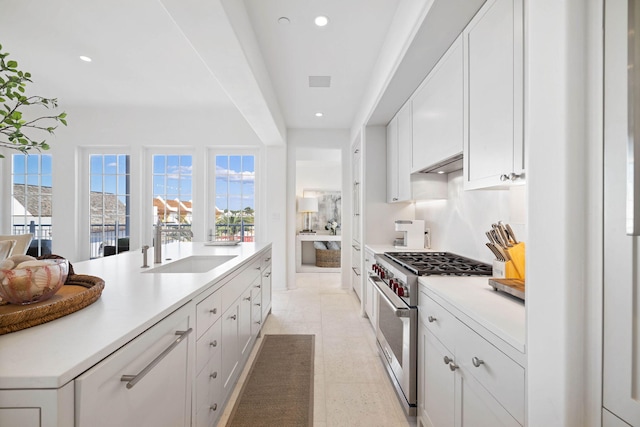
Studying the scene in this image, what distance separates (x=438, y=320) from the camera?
1.35 m

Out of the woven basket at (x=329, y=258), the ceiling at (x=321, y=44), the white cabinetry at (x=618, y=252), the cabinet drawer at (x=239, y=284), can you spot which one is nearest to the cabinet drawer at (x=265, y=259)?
the cabinet drawer at (x=239, y=284)

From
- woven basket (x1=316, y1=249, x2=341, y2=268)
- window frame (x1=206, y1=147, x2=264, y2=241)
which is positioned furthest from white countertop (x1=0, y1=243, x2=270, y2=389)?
woven basket (x1=316, y1=249, x2=341, y2=268)

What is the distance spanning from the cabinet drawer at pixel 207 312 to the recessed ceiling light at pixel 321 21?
2063 mm

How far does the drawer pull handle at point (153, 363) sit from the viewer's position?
0.81 meters

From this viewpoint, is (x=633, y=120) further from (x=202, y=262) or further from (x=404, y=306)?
(x=202, y=262)

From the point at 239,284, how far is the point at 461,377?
1401mm

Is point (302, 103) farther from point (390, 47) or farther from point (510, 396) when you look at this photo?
point (510, 396)

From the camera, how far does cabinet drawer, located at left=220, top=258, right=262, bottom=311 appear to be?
168cm

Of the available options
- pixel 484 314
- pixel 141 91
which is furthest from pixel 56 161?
pixel 484 314

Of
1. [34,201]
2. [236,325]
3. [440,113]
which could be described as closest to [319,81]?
[440,113]

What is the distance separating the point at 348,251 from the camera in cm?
467

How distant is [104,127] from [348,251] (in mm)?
4262

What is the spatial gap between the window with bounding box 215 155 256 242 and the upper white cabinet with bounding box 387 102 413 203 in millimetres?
2475

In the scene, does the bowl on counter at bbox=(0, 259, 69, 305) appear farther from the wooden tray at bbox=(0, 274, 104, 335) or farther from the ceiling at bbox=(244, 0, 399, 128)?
the ceiling at bbox=(244, 0, 399, 128)
